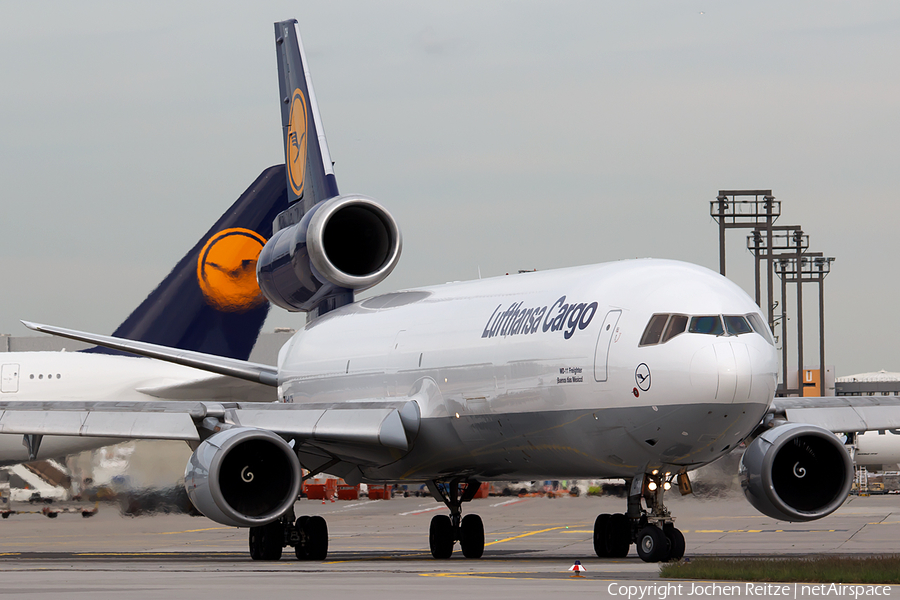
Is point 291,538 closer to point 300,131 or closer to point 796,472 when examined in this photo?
point 796,472

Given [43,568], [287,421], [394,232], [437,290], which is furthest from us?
[394,232]

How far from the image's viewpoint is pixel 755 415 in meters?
17.8

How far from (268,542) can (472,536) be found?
10.9 feet

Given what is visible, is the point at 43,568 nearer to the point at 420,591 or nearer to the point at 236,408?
the point at 236,408

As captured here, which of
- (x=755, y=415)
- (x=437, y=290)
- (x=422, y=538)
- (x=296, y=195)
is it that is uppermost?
(x=296, y=195)

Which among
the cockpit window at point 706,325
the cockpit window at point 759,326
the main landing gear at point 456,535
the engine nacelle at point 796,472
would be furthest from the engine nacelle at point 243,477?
the cockpit window at point 759,326

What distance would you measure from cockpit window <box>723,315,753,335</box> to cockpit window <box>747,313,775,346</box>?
151 millimetres

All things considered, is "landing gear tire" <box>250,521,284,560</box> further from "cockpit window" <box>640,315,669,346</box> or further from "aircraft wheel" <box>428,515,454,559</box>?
"cockpit window" <box>640,315,669,346</box>

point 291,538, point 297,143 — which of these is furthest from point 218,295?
point 291,538

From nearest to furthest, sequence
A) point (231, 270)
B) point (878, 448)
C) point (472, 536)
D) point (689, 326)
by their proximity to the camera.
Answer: point (689, 326) → point (472, 536) → point (231, 270) → point (878, 448)

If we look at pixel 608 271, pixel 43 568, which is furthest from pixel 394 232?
pixel 43 568

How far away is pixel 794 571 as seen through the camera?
48.3 ft

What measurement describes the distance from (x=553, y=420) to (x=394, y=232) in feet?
28.8

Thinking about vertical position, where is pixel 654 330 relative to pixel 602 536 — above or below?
above
